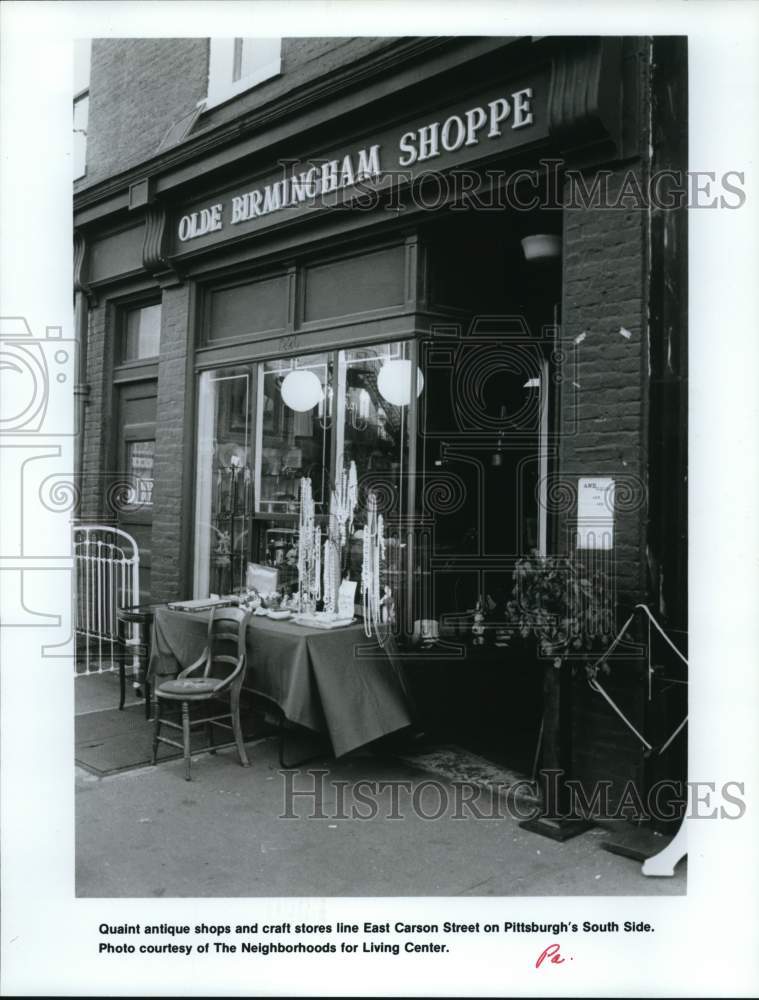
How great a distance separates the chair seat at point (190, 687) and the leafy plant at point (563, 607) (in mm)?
2048

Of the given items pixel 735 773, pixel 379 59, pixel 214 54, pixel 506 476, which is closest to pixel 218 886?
pixel 735 773

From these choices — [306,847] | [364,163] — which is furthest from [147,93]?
[306,847]

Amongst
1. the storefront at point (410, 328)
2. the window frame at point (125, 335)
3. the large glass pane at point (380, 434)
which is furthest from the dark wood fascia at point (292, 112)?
the large glass pane at point (380, 434)

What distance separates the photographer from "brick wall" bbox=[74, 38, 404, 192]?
6656 millimetres

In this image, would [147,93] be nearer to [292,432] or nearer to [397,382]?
[292,432]

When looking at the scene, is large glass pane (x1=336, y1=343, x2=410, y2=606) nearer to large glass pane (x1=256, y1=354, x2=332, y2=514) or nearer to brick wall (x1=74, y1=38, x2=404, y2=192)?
large glass pane (x1=256, y1=354, x2=332, y2=514)

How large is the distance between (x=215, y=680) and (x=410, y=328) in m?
2.67

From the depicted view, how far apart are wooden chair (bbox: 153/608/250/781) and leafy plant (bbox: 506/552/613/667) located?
197 centimetres

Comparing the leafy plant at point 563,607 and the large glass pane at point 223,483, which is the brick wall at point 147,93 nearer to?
the large glass pane at point 223,483

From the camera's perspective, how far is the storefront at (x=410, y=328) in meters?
4.57

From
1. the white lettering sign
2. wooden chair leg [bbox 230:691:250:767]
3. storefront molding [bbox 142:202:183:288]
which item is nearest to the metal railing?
storefront molding [bbox 142:202:183:288]

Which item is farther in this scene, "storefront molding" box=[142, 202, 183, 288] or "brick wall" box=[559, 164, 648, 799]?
"storefront molding" box=[142, 202, 183, 288]

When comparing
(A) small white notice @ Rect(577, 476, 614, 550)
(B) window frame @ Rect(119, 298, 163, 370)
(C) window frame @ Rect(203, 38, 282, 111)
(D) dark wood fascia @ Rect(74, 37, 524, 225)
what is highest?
(C) window frame @ Rect(203, 38, 282, 111)
